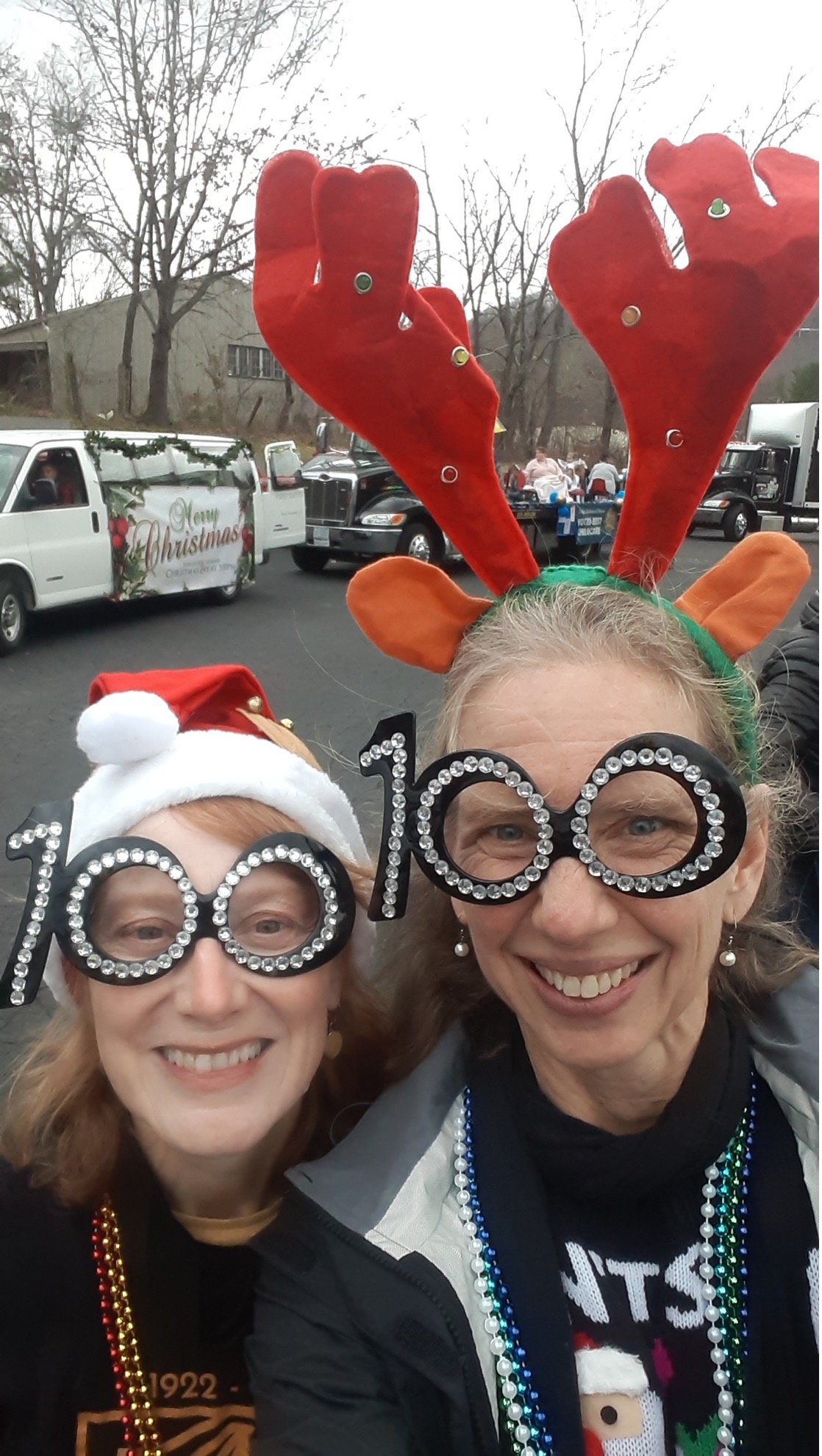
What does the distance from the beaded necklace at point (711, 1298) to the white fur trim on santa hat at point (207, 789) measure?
21.3 inches

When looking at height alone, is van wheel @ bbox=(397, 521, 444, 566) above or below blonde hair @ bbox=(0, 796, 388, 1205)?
above

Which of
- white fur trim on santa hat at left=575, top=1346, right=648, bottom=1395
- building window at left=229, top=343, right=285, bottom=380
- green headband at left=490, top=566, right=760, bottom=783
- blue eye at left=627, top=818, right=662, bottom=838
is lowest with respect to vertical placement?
white fur trim on santa hat at left=575, top=1346, right=648, bottom=1395

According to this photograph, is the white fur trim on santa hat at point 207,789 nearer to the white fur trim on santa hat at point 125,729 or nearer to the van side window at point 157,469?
the white fur trim on santa hat at point 125,729

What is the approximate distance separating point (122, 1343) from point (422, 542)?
1304 cm

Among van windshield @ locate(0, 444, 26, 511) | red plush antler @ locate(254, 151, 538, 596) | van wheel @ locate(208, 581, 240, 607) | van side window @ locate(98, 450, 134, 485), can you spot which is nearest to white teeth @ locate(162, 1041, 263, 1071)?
red plush antler @ locate(254, 151, 538, 596)

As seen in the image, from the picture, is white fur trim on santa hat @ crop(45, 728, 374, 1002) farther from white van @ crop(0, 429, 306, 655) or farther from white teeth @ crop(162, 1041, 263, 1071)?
white van @ crop(0, 429, 306, 655)

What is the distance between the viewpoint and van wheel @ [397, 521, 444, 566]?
1366cm

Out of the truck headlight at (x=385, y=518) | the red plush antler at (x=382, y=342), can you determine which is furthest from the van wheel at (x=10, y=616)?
the red plush antler at (x=382, y=342)

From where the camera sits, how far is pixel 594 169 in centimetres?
1808

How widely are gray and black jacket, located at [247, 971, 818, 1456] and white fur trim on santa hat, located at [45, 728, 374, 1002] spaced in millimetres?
445

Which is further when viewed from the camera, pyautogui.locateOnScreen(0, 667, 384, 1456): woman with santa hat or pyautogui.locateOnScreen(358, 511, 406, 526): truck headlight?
pyautogui.locateOnScreen(358, 511, 406, 526): truck headlight

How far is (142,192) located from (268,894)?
89.1 feet

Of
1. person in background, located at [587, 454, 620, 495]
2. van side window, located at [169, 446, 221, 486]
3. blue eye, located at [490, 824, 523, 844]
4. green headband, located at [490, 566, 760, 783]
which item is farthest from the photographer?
person in background, located at [587, 454, 620, 495]

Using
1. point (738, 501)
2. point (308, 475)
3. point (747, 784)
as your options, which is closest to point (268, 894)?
point (747, 784)
